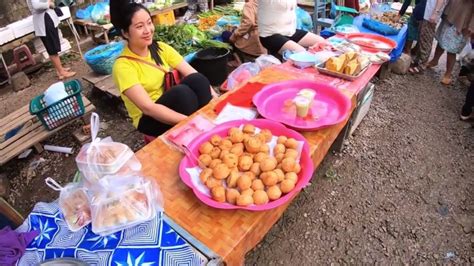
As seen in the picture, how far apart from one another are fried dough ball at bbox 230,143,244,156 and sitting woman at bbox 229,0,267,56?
3024mm

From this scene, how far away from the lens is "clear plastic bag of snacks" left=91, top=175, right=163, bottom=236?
3.61ft

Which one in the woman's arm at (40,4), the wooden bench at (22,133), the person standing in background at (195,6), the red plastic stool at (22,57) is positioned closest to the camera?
the wooden bench at (22,133)

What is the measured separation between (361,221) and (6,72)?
5255 millimetres

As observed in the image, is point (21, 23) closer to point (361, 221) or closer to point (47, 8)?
point (47, 8)

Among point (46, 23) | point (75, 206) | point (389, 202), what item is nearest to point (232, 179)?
point (75, 206)

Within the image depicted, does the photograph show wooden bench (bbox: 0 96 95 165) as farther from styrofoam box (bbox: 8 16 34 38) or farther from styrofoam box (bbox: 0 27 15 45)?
styrofoam box (bbox: 8 16 34 38)

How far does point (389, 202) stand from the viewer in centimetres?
253

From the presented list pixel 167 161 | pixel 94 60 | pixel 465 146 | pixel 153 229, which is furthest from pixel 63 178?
pixel 465 146

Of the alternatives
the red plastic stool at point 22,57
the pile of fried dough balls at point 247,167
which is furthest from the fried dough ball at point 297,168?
the red plastic stool at point 22,57

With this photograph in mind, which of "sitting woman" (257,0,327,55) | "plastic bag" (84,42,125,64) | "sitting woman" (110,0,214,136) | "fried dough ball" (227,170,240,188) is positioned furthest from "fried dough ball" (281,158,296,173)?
"plastic bag" (84,42,125,64)

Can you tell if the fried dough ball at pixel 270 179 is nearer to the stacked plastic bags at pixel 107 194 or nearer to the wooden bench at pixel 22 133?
the stacked plastic bags at pixel 107 194

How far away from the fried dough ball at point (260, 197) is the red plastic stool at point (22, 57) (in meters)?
4.92

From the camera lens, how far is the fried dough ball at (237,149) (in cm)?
142

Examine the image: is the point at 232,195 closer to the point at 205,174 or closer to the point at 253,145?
the point at 205,174
